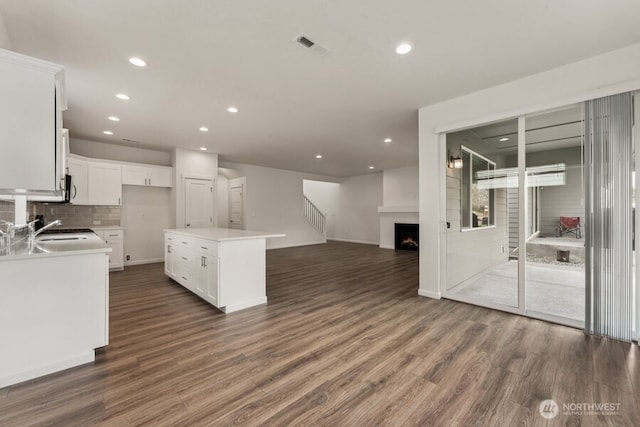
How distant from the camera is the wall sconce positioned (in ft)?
12.3

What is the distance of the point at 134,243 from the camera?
6.14 metres

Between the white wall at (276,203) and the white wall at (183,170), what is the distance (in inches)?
50.2

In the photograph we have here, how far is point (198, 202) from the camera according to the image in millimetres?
6516

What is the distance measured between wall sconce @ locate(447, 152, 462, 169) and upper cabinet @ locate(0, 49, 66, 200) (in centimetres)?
413

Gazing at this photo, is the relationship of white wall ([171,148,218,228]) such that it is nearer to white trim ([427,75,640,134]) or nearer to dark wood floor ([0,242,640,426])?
dark wood floor ([0,242,640,426])

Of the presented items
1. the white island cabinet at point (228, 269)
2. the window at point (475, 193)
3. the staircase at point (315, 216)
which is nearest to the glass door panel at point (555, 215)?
the window at point (475, 193)

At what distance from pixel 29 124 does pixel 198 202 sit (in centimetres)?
482

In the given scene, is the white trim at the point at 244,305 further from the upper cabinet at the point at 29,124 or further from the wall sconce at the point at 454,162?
the wall sconce at the point at 454,162

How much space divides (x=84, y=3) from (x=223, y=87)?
56.7 inches

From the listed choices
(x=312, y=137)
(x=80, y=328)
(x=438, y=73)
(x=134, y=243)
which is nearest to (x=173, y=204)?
(x=134, y=243)

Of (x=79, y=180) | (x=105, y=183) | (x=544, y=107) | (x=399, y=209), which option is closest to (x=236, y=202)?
(x=105, y=183)

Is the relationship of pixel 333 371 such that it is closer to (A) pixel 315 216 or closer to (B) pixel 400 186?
(B) pixel 400 186

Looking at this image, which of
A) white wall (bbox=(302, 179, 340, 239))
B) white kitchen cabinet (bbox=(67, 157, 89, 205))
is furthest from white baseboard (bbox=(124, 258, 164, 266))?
white wall (bbox=(302, 179, 340, 239))

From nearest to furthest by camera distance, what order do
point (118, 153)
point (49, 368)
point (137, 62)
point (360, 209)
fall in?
point (49, 368) < point (137, 62) < point (118, 153) < point (360, 209)
